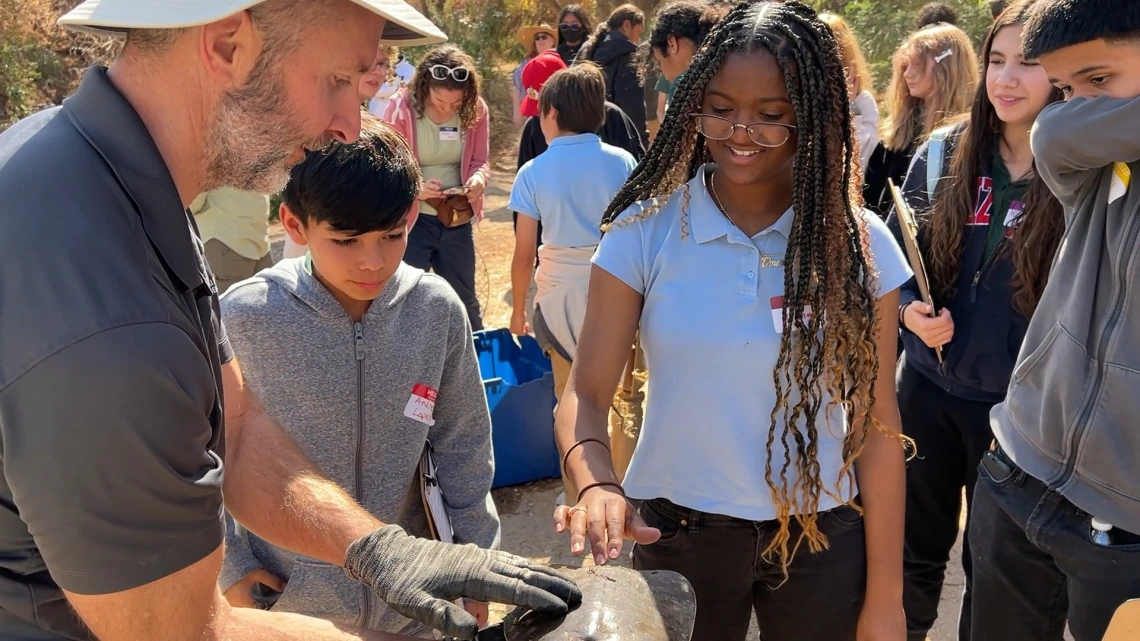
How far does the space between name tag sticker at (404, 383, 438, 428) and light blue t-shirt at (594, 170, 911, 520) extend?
0.56 m

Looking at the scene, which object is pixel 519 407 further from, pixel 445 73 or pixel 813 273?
pixel 813 273

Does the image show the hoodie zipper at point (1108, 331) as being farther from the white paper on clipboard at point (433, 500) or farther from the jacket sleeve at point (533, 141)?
the jacket sleeve at point (533, 141)

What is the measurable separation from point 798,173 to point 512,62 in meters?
17.1

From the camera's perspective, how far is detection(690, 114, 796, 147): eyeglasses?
1.97 meters

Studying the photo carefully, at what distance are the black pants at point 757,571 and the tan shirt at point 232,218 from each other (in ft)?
11.7

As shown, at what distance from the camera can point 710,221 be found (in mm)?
2043

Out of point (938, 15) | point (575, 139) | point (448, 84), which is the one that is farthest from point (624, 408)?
point (938, 15)

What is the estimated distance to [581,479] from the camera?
190 cm

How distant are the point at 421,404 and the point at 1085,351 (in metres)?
1.58

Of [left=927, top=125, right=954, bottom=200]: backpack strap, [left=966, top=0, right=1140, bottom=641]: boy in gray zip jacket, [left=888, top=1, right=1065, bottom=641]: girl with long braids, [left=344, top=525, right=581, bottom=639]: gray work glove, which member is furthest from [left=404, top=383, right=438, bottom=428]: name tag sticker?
[left=927, top=125, right=954, bottom=200]: backpack strap

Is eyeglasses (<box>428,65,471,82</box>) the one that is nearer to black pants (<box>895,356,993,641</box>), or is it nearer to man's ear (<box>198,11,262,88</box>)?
black pants (<box>895,356,993,641</box>)

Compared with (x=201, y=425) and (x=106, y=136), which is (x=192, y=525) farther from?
(x=106, y=136)

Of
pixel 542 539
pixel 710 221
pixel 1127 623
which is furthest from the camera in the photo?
pixel 542 539

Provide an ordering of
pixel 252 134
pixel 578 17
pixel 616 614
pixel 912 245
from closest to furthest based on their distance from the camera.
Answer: pixel 252 134 → pixel 616 614 → pixel 912 245 → pixel 578 17
